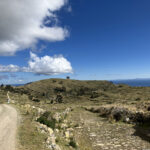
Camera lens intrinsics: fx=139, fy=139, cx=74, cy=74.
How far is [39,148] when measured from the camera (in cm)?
749

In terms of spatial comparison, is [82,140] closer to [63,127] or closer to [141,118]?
[63,127]

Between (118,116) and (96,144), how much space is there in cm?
825

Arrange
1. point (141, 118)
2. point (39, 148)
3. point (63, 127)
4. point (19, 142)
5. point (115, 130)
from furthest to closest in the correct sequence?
point (141, 118) < point (63, 127) < point (115, 130) < point (19, 142) < point (39, 148)

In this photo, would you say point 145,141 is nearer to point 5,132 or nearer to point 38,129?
point 38,129

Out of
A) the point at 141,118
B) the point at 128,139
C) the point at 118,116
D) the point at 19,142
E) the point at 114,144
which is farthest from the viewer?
the point at 118,116

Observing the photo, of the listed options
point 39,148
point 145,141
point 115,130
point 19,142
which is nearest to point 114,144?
point 145,141

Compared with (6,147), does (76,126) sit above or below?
below

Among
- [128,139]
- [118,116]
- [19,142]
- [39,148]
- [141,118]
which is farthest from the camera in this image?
[118,116]

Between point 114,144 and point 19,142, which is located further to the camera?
point 114,144

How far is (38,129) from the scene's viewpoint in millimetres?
10711

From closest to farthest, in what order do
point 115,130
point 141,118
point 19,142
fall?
point 19,142, point 115,130, point 141,118

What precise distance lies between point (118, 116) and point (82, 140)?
8.09 meters

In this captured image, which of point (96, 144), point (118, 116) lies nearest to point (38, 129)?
point (96, 144)

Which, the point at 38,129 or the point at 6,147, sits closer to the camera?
the point at 6,147
